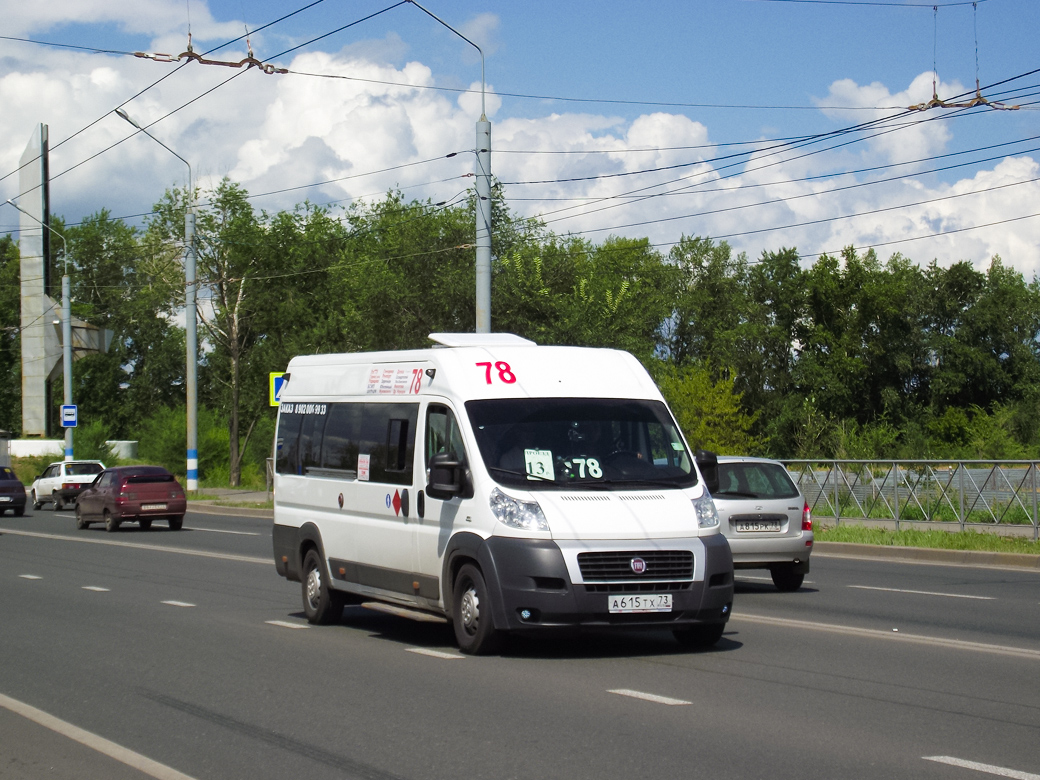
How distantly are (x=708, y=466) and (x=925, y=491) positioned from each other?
13737 millimetres

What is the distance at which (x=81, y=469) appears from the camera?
42562 millimetres

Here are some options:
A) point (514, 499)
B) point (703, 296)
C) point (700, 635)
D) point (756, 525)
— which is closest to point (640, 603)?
point (700, 635)

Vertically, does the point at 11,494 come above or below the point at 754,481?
below

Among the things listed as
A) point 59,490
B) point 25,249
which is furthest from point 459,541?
point 25,249

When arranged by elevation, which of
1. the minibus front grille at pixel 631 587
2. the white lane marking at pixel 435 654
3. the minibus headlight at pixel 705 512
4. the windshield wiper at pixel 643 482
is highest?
the windshield wiper at pixel 643 482

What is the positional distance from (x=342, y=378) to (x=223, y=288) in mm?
46356

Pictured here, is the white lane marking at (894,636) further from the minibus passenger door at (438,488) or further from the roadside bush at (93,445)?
the roadside bush at (93,445)

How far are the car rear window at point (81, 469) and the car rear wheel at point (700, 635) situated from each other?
1387 inches

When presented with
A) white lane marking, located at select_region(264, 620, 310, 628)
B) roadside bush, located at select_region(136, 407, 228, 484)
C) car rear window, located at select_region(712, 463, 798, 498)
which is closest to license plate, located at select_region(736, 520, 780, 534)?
car rear window, located at select_region(712, 463, 798, 498)

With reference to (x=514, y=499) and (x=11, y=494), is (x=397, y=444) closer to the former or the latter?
(x=514, y=499)

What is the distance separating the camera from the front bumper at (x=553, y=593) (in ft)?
30.2

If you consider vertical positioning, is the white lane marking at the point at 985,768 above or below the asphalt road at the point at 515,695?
above


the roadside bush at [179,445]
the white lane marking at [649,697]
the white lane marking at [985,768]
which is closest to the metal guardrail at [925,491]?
the white lane marking at [649,697]

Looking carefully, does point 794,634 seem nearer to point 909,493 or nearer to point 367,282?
point 909,493
